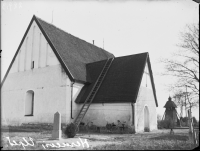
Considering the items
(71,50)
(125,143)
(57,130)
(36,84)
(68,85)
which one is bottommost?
(125,143)

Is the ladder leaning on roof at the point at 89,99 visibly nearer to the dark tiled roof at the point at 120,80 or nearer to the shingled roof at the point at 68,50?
the dark tiled roof at the point at 120,80

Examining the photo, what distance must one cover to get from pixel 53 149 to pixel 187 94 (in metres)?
8.46

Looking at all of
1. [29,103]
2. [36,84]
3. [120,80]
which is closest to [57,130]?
[120,80]

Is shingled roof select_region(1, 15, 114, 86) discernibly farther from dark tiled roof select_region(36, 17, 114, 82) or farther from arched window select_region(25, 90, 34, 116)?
arched window select_region(25, 90, 34, 116)

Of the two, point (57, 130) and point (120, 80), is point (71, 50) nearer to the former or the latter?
point (120, 80)

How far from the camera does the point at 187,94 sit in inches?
526

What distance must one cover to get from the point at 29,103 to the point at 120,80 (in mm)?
8468

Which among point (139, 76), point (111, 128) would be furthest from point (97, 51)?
point (111, 128)

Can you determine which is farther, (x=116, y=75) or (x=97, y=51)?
(x=97, y=51)

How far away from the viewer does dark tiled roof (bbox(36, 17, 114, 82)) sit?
19312 mm

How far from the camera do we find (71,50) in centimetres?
2169

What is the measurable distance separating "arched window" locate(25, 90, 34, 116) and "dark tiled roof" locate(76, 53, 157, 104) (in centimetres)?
475

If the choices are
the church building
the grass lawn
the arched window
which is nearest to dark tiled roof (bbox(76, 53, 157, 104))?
the church building

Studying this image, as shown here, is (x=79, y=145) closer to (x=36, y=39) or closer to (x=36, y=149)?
(x=36, y=149)
